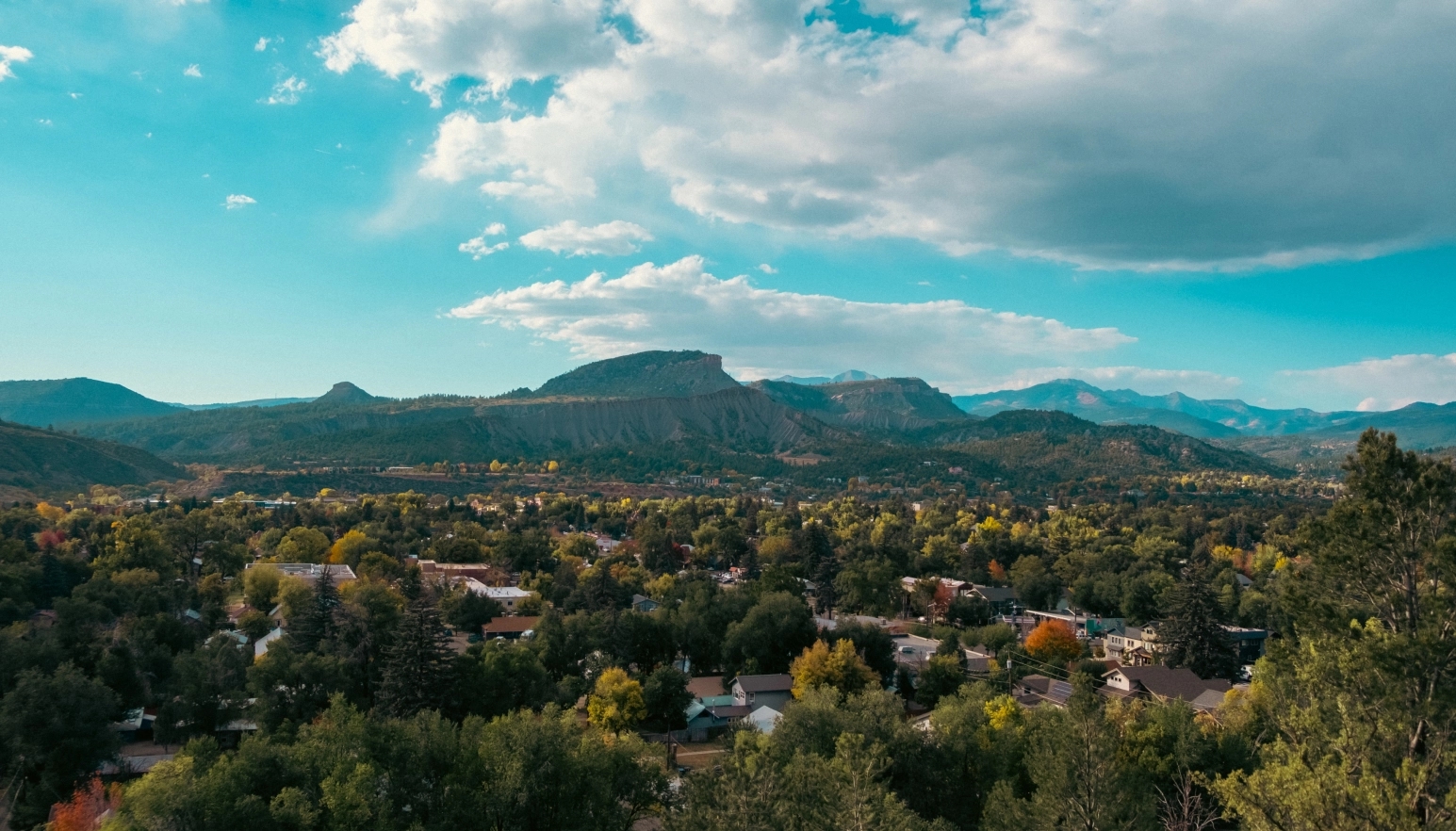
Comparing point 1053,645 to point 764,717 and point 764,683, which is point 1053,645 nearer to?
point 764,683

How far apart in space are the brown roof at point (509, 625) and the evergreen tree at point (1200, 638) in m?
32.7

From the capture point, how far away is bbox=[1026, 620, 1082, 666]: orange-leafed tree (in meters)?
45.1

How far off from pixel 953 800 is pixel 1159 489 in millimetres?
133629

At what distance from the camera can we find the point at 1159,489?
464 ft

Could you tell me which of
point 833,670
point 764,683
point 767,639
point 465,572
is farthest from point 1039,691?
point 465,572

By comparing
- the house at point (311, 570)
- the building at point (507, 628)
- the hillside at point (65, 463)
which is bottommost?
the building at point (507, 628)

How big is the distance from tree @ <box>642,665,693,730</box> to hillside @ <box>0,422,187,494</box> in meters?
94.5

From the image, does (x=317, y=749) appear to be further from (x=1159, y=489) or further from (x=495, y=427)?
(x=495, y=427)

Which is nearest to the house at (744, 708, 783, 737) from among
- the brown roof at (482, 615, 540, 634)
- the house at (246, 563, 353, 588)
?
the brown roof at (482, 615, 540, 634)

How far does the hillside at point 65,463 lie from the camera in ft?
336

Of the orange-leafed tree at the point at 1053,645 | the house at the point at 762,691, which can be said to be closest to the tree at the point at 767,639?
the house at the point at 762,691

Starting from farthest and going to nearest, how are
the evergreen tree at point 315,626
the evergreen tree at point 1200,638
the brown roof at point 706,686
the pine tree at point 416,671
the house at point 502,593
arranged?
the house at point 502,593, the evergreen tree at point 1200,638, the brown roof at point 706,686, the evergreen tree at point 315,626, the pine tree at point 416,671

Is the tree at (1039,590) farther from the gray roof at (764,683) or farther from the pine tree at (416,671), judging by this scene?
the pine tree at (416,671)

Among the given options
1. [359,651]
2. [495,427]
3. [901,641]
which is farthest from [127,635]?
[495,427]
